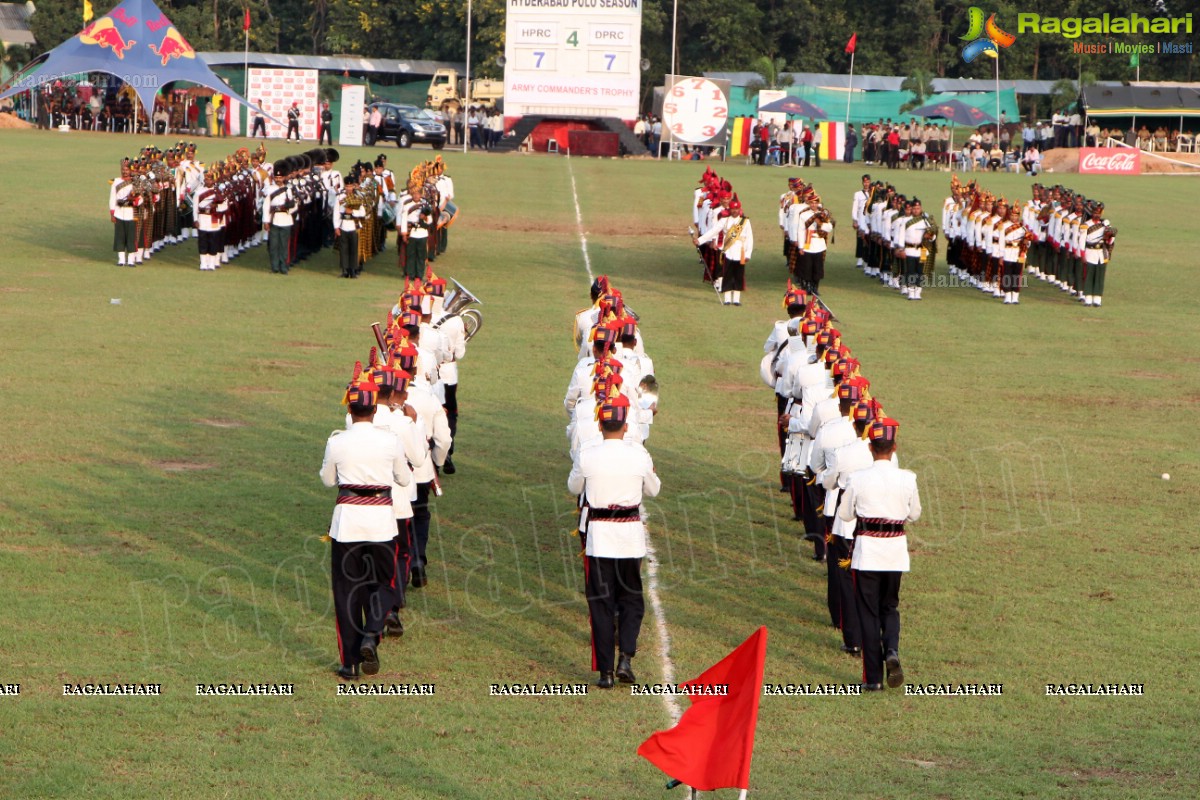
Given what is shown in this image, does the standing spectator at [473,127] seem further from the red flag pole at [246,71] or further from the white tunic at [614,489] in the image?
the white tunic at [614,489]

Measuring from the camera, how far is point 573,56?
5281 cm

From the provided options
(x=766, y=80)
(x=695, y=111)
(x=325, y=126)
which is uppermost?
(x=766, y=80)

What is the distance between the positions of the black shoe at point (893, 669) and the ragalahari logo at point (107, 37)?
27.3 meters

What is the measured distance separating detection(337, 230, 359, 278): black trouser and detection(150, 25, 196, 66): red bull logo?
1011 cm

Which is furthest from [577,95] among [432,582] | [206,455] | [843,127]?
[432,582]

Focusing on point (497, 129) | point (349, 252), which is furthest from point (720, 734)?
point (497, 129)

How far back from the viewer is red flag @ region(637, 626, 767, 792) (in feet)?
20.3

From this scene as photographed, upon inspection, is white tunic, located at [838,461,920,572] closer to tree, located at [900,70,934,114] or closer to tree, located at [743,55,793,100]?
tree, located at [743,55,793,100]

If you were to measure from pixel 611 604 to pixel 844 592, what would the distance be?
4.63 feet

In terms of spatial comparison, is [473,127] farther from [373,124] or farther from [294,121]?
[294,121]

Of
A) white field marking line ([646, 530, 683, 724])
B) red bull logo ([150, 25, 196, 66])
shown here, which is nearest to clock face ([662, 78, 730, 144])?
red bull logo ([150, 25, 196, 66])

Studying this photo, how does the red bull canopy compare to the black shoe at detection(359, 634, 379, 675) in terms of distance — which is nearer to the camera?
the black shoe at detection(359, 634, 379, 675)

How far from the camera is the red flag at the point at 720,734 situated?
20.3 feet

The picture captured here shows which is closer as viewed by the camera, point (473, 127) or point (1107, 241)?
point (1107, 241)
